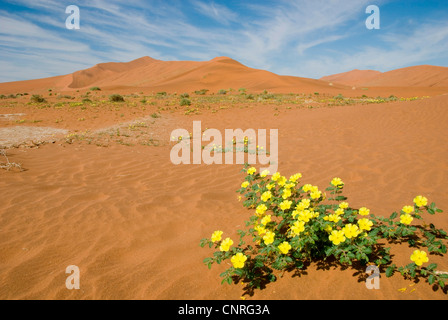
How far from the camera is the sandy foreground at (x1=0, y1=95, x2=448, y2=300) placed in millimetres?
2031

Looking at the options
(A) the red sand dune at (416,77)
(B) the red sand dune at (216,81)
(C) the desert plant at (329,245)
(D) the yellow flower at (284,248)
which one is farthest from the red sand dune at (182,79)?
(D) the yellow flower at (284,248)

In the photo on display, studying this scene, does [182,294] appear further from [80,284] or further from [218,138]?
[218,138]

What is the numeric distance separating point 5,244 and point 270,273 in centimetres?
268

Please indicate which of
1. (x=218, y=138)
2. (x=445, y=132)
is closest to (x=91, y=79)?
(x=218, y=138)

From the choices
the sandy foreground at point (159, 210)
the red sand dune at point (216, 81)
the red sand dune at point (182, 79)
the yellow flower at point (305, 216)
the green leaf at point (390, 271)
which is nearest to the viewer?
the green leaf at point (390, 271)

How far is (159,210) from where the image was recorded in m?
3.48

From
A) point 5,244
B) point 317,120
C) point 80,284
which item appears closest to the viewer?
point 80,284

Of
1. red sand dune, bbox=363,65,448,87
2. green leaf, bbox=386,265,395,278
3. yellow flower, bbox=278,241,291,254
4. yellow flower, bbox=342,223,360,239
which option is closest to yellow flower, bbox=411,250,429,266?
green leaf, bbox=386,265,395,278

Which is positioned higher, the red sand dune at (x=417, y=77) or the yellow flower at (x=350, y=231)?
the red sand dune at (x=417, y=77)

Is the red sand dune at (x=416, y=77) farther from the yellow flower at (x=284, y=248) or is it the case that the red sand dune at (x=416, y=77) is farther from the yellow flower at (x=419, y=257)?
the yellow flower at (x=284, y=248)

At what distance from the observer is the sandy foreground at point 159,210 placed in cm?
203

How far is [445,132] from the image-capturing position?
6992mm

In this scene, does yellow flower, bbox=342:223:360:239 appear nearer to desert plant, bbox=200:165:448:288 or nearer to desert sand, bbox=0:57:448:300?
desert plant, bbox=200:165:448:288
